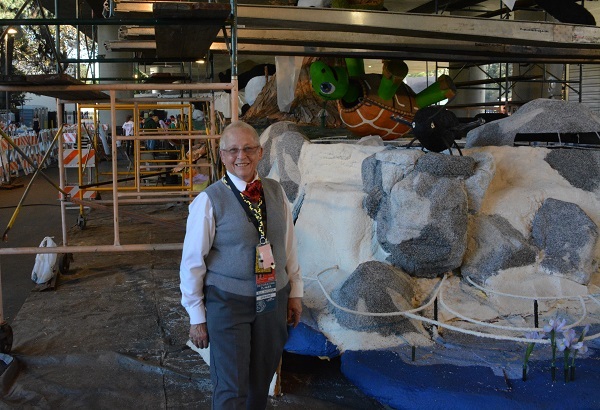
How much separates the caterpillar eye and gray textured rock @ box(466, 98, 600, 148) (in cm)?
159

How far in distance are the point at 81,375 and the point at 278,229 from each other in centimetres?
204

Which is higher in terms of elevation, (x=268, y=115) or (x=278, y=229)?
(x=268, y=115)

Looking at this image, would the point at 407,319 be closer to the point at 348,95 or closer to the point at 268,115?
the point at 348,95

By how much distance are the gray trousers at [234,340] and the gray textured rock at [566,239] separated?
2.61m

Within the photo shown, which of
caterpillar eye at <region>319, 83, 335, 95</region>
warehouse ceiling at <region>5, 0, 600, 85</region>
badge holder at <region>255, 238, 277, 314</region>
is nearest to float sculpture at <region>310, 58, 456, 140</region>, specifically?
caterpillar eye at <region>319, 83, 335, 95</region>

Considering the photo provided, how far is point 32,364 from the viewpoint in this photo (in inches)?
165

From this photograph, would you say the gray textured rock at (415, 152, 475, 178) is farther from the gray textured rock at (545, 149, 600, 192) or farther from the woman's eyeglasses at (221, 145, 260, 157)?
the woman's eyeglasses at (221, 145, 260, 157)

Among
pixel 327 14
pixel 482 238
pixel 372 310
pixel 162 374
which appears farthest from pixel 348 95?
pixel 162 374

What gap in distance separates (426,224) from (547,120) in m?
1.81

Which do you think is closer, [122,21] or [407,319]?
[122,21]

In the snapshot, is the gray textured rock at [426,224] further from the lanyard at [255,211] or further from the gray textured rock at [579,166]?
the lanyard at [255,211]

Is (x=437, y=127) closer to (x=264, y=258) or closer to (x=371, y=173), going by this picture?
(x=371, y=173)

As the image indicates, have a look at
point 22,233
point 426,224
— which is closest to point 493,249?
point 426,224

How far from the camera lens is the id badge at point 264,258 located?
266cm
